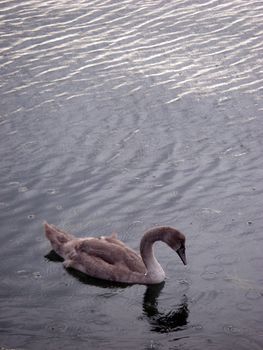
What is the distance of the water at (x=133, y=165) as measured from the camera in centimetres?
1688

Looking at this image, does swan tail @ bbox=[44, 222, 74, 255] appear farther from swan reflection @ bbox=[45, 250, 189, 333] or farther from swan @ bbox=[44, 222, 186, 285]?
swan reflection @ bbox=[45, 250, 189, 333]

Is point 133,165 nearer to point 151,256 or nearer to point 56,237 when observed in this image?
point 56,237

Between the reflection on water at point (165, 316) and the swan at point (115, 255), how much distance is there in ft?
2.98

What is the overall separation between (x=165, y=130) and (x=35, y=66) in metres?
8.20

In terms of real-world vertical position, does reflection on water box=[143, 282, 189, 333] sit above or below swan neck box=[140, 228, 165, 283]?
below

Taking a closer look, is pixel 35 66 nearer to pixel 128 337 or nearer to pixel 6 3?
pixel 6 3

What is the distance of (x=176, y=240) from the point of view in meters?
18.4

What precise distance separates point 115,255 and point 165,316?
242cm

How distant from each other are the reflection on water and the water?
33mm

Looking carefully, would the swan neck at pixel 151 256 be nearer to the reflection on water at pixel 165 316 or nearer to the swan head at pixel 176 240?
the swan head at pixel 176 240

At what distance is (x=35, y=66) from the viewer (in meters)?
31.8

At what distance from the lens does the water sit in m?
16.9

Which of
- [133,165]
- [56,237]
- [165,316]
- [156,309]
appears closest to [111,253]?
[56,237]

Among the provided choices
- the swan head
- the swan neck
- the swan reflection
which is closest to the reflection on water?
the swan reflection
